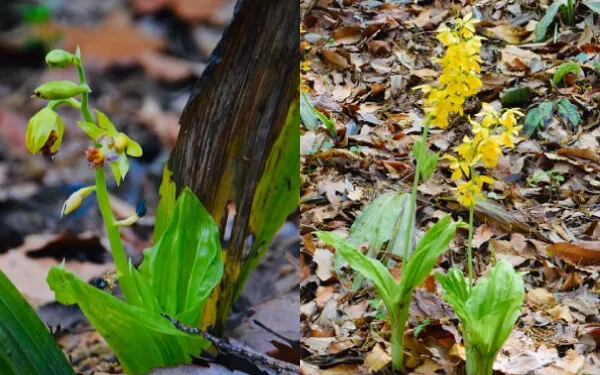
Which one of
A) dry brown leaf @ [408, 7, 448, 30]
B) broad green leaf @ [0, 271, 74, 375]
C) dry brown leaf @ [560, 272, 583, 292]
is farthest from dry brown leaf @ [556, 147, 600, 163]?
broad green leaf @ [0, 271, 74, 375]

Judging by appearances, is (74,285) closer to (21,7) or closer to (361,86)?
(21,7)

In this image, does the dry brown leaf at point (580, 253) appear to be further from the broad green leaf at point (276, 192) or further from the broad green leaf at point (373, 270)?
the broad green leaf at point (276, 192)

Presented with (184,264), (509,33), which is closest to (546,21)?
(509,33)

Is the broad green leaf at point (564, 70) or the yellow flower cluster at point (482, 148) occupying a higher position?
the broad green leaf at point (564, 70)

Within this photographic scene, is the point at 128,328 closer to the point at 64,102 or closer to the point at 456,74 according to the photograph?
the point at 64,102

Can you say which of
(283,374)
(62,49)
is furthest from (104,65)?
(283,374)

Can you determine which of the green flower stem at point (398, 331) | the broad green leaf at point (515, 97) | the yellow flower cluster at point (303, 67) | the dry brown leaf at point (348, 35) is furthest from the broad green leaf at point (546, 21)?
the green flower stem at point (398, 331)
